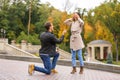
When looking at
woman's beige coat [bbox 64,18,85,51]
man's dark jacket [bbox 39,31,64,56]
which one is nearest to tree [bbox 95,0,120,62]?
woman's beige coat [bbox 64,18,85,51]

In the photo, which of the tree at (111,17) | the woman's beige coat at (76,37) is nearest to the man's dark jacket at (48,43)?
the woman's beige coat at (76,37)

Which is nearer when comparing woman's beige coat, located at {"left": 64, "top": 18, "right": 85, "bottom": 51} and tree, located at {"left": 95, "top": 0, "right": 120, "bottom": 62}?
woman's beige coat, located at {"left": 64, "top": 18, "right": 85, "bottom": 51}

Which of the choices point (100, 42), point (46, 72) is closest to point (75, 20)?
point (46, 72)

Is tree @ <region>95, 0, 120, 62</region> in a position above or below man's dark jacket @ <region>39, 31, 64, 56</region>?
above

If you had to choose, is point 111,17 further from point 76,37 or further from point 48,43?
point 48,43

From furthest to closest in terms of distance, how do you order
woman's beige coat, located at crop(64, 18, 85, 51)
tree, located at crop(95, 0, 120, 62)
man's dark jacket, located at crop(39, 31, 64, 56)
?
tree, located at crop(95, 0, 120, 62) < woman's beige coat, located at crop(64, 18, 85, 51) < man's dark jacket, located at crop(39, 31, 64, 56)

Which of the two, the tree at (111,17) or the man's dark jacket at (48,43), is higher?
the tree at (111,17)

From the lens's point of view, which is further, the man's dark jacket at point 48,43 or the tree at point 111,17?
the tree at point 111,17

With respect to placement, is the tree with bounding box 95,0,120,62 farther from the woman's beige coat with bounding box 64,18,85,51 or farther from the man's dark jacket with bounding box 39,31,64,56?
the man's dark jacket with bounding box 39,31,64,56

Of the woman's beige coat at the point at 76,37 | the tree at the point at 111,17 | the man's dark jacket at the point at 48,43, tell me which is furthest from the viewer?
the tree at the point at 111,17

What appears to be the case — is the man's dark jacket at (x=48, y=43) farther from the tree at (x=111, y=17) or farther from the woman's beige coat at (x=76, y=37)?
the tree at (x=111, y=17)

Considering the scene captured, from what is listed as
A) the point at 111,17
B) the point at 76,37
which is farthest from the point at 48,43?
the point at 111,17

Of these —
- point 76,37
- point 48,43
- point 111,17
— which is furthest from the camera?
point 111,17

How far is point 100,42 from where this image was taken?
51219 millimetres
